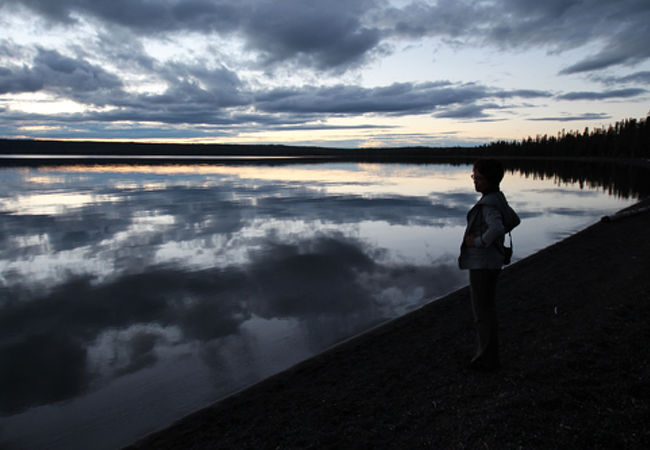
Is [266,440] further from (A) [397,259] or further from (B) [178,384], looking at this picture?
(A) [397,259]

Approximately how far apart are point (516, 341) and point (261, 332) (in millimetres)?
4502

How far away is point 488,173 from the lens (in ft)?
15.1

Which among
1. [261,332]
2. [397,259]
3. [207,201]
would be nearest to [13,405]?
[261,332]

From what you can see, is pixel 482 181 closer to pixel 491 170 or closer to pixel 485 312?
pixel 491 170

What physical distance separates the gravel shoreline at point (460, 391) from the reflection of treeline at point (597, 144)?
390ft

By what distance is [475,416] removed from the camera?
4230 millimetres

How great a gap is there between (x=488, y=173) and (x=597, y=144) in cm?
15605

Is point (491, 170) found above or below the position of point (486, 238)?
above

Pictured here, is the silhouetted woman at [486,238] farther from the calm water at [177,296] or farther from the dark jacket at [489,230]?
the calm water at [177,296]

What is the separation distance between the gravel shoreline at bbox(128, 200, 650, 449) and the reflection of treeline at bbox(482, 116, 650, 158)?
119 metres

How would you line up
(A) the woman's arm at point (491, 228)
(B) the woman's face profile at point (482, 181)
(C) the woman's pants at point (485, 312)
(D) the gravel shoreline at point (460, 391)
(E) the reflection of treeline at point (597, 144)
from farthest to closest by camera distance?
(E) the reflection of treeline at point (597, 144), (C) the woman's pants at point (485, 312), (B) the woman's face profile at point (482, 181), (A) the woman's arm at point (491, 228), (D) the gravel shoreline at point (460, 391)

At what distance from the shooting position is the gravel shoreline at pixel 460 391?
3965 millimetres

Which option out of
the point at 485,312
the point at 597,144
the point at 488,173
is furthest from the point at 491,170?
the point at 597,144

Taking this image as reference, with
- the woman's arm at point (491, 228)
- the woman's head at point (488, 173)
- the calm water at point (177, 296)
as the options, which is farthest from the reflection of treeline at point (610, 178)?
the woman's arm at point (491, 228)
